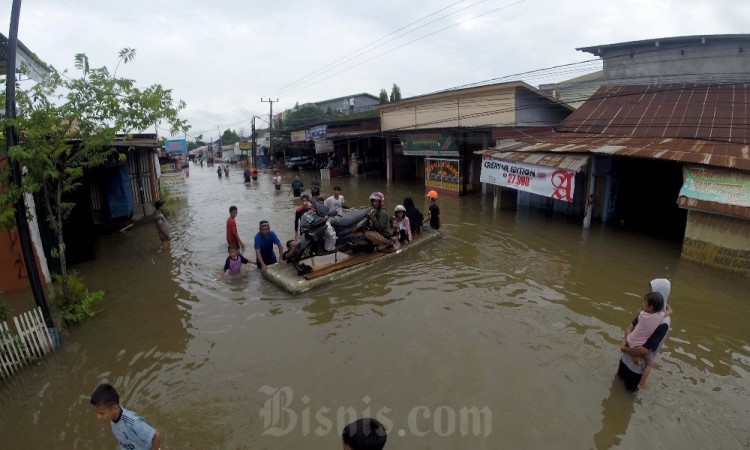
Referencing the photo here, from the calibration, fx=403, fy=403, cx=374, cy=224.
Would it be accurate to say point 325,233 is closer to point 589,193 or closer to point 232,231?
point 232,231

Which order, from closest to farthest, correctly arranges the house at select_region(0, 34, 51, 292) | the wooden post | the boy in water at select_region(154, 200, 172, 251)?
the house at select_region(0, 34, 51, 292) → the boy in water at select_region(154, 200, 172, 251) → the wooden post

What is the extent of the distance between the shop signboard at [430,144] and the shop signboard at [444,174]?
0.43 meters

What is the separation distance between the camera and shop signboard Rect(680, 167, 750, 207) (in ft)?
30.3

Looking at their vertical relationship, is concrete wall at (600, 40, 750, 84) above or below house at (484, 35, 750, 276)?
above

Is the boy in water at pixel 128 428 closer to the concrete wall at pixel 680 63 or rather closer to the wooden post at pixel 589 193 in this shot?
the wooden post at pixel 589 193

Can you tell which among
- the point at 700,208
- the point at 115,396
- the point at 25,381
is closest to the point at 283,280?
the point at 25,381

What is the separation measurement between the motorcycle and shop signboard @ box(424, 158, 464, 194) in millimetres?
11795

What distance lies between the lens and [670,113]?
15750 mm

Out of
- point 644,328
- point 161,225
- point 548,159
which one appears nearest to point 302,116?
point 548,159

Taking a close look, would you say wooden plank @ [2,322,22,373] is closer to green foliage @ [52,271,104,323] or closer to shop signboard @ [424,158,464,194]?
green foliage @ [52,271,104,323]

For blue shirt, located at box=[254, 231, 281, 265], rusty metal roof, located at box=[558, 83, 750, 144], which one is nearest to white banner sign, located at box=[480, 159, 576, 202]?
rusty metal roof, located at box=[558, 83, 750, 144]

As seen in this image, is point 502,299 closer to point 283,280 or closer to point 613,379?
point 613,379

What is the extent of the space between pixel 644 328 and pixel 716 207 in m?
7.20

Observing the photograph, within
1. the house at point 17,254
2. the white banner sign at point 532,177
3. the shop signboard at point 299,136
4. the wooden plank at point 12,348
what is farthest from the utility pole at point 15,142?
the shop signboard at point 299,136
